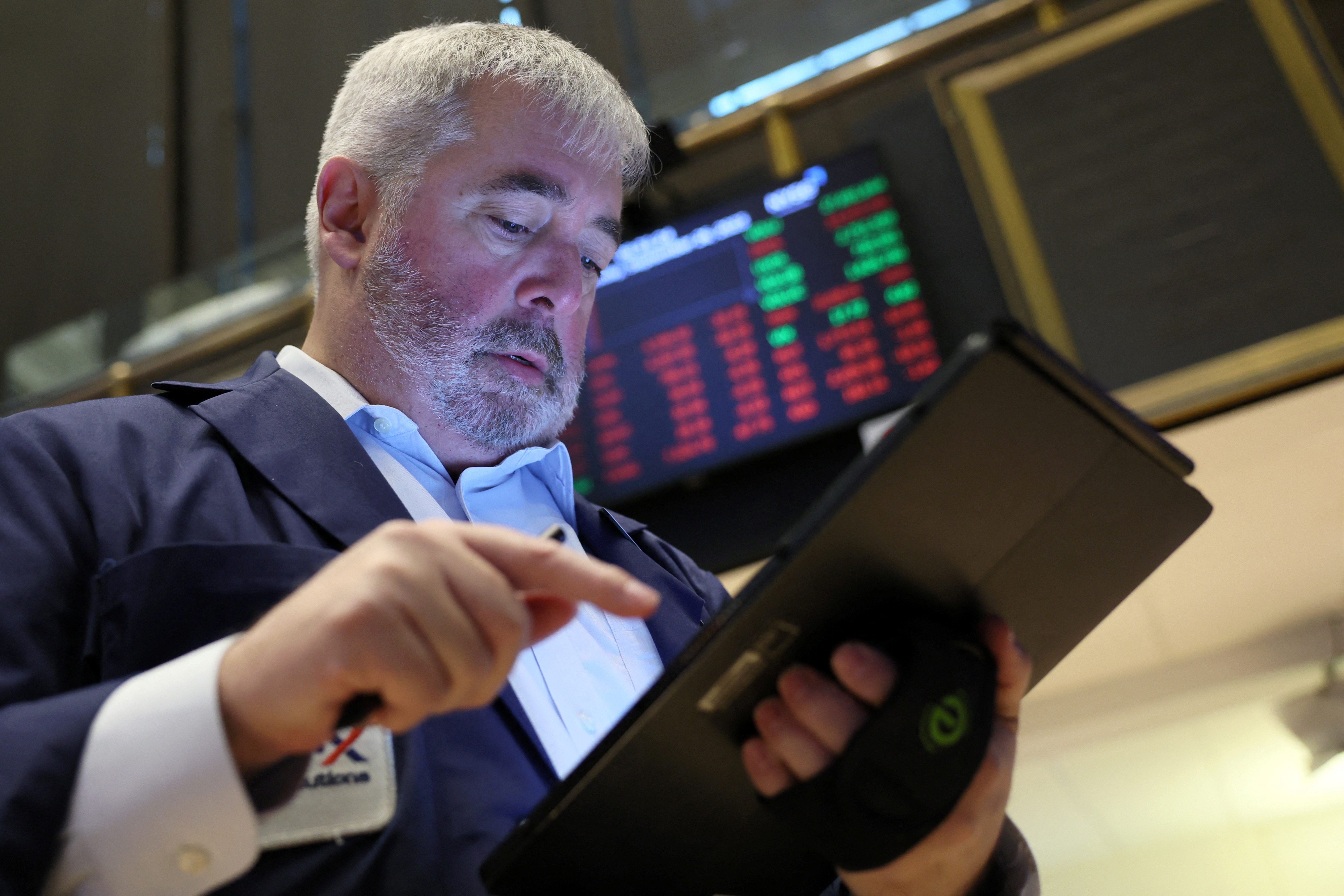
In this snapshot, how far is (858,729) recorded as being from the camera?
1.84 ft

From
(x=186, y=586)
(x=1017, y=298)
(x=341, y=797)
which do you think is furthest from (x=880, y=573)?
(x=1017, y=298)

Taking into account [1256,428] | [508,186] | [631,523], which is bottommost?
[1256,428]

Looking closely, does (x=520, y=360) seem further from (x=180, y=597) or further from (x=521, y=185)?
(x=180, y=597)

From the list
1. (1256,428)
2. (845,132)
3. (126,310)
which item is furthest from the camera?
(126,310)

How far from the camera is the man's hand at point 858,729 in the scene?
571 millimetres

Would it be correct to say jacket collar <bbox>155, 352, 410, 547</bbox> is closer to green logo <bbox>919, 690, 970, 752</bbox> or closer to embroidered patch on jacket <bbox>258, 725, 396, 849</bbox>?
embroidered patch on jacket <bbox>258, 725, 396, 849</bbox>

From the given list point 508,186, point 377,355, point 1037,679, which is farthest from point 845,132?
point 1037,679

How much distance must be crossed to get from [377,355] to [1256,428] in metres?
1.40

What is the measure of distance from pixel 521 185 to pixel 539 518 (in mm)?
398

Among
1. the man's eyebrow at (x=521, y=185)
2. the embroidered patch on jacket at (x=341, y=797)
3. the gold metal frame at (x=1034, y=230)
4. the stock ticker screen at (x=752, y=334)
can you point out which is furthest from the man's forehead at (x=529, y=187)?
the gold metal frame at (x=1034, y=230)

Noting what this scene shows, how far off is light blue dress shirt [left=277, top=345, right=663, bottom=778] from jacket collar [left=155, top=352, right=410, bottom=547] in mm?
45

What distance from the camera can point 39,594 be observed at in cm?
67

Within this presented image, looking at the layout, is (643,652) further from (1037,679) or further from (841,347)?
(841,347)

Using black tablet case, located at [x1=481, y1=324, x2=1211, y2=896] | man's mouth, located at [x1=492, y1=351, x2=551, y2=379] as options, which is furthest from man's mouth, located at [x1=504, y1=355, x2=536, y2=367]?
black tablet case, located at [x1=481, y1=324, x2=1211, y2=896]
